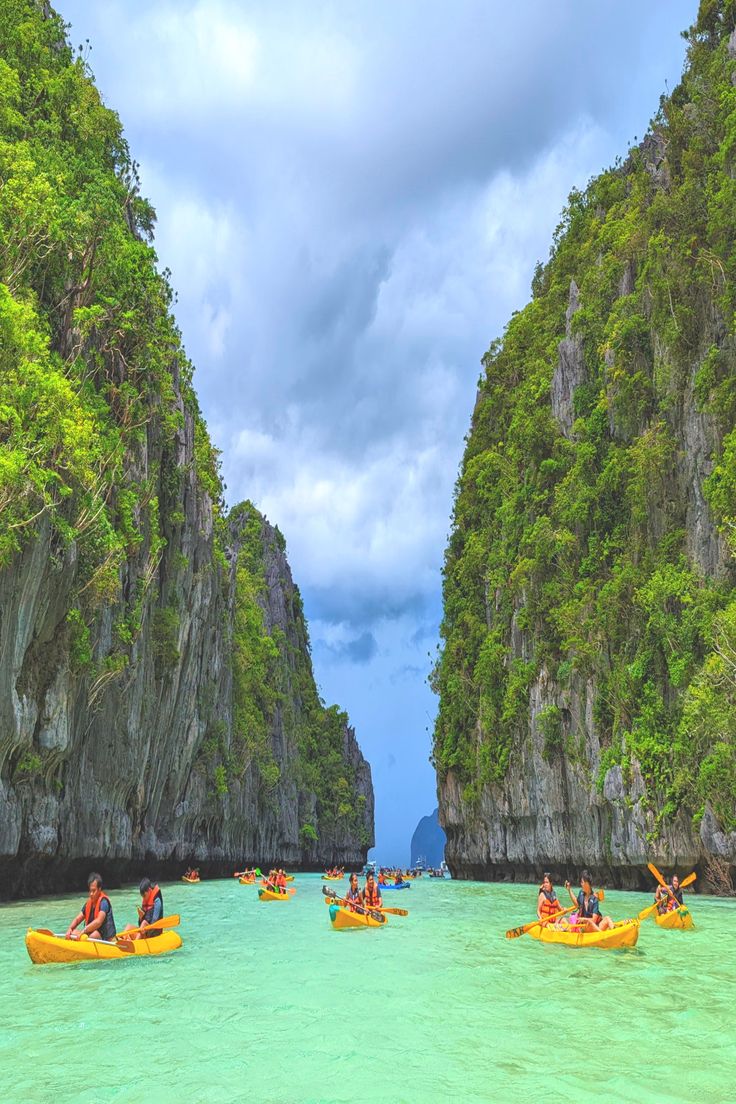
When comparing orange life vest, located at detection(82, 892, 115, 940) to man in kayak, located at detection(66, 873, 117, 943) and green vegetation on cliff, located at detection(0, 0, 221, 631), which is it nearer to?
man in kayak, located at detection(66, 873, 117, 943)

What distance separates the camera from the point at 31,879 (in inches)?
1041

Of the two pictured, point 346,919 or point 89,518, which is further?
point 89,518

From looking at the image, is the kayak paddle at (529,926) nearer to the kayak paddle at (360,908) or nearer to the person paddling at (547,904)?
the person paddling at (547,904)

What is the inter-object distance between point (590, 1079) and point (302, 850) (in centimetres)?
7820

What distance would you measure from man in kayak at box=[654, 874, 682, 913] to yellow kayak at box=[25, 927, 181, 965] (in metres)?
11.7

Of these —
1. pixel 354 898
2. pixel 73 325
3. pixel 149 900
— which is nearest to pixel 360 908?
pixel 354 898

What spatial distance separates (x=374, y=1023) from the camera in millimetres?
9648

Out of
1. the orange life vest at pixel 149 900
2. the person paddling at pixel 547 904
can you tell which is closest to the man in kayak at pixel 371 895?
the person paddling at pixel 547 904

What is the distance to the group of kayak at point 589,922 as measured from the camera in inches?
582

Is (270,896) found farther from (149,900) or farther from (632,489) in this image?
(632,489)

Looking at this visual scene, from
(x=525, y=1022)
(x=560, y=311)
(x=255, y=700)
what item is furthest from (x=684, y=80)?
(x=255, y=700)

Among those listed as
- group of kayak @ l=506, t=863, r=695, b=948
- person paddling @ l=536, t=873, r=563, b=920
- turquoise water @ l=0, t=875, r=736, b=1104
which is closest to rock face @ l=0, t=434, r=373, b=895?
turquoise water @ l=0, t=875, r=736, b=1104

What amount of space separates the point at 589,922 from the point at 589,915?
0.36 m

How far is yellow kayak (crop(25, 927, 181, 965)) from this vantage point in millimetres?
12367
